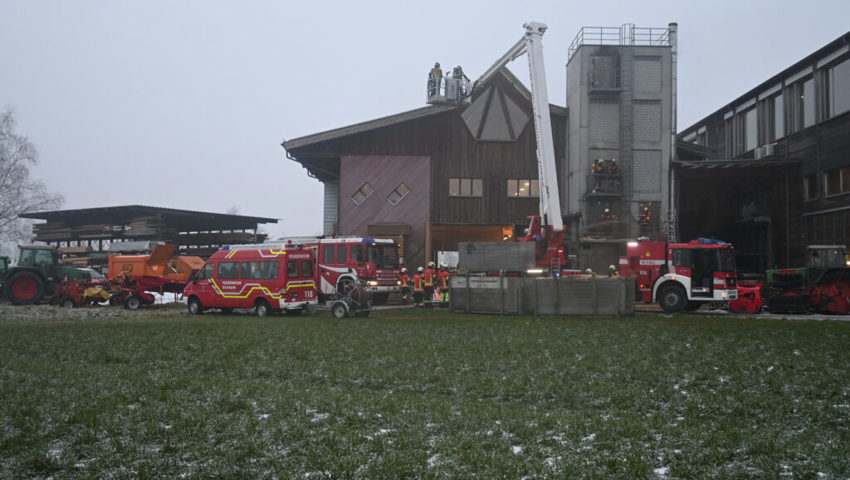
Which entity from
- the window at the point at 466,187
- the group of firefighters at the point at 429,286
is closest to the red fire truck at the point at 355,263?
the group of firefighters at the point at 429,286

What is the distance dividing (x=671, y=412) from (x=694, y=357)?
3.96 m

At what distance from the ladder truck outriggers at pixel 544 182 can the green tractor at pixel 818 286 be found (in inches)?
298

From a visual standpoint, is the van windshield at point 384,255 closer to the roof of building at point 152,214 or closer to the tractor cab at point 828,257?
the tractor cab at point 828,257

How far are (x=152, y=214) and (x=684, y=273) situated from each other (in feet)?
101

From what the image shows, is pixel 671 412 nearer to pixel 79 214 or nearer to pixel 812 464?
pixel 812 464

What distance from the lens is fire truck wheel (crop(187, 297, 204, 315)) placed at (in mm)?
21750

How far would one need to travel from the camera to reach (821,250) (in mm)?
21156

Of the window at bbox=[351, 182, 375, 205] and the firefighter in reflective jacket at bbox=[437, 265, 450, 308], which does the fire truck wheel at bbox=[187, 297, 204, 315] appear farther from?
the window at bbox=[351, 182, 375, 205]

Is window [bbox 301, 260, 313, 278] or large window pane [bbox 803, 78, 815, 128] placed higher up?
large window pane [bbox 803, 78, 815, 128]

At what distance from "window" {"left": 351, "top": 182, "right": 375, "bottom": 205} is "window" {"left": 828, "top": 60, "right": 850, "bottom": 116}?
2165 centimetres

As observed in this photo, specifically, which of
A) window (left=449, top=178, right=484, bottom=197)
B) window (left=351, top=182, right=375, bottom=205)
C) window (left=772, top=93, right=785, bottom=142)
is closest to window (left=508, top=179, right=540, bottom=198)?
window (left=449, top=178, right=484, bottom=197)

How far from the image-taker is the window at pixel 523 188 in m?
31.8

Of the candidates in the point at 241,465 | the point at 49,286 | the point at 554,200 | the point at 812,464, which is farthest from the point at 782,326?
the point at 49,286

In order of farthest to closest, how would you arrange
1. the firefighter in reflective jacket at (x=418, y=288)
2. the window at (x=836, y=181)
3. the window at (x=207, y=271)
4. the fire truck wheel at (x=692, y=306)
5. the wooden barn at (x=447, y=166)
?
the wooden barn at (x=447, y=166) → the window at (x=836, y=181) → the firefighter in reflective jacket at (x=418, y=288) → the window at (x=207, y=271) → the fire truck wheel at (x=692, y=306)
